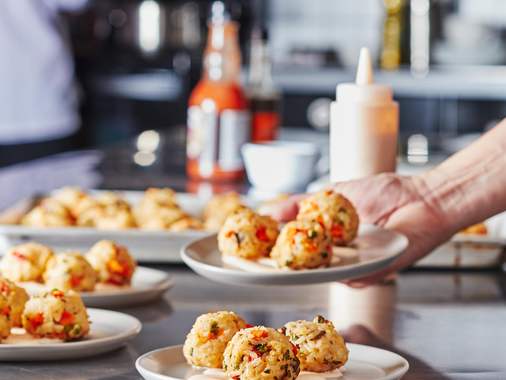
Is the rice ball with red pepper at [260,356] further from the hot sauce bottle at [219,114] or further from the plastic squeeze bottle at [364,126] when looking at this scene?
the hot sauce bottle at [219,114]

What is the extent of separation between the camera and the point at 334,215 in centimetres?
141

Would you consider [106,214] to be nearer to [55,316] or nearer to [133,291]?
[133,291]

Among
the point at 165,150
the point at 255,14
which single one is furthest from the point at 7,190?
the point at 255,14

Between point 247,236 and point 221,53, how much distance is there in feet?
4.43

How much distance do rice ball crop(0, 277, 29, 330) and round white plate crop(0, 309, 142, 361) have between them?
2 cm

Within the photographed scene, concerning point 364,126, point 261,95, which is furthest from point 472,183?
point 261,95

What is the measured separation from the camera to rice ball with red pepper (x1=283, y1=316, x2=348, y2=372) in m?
1.05

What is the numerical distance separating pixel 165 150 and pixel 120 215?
1434 millimetres

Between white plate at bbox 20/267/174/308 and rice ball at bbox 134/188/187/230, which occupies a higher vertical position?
rice ball at bbox 134/188/187/230

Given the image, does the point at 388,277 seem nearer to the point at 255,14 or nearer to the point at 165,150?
the point at 165,150

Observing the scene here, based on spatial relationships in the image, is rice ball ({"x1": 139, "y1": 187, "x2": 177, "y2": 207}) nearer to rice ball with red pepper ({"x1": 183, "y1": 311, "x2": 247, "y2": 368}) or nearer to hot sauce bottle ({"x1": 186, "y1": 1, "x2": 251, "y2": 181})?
hot sauce bottle ({"x1": 186, "y1": 1, "x2": 251, "y2": 181})

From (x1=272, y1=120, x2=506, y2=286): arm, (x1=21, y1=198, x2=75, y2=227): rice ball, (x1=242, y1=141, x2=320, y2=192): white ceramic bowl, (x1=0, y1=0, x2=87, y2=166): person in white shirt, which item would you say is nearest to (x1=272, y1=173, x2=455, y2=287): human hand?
(x1=272, y1=120, x2=506, y2=286): arm

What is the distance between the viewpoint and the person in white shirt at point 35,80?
18.5ft

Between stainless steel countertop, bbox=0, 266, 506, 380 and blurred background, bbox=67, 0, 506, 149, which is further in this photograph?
blurred background, bbox=67, 0, 506, 149
